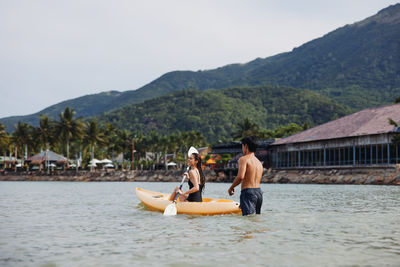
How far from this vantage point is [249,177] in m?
10.9

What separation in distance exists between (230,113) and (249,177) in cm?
16841

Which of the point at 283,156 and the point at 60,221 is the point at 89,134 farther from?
the point at 60,221

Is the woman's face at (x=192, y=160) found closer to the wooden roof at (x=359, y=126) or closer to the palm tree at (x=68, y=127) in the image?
the wooden roof at (x=359, y=126)

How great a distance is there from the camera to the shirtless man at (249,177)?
35.3 feet

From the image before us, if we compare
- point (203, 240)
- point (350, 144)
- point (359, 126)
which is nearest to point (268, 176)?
point (350, 144)

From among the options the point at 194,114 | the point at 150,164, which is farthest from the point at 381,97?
→ the point at 150,164

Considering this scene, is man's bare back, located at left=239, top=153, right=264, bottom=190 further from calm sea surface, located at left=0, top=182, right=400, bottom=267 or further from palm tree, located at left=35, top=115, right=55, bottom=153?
palm tree, located at left=35, top=115, right=55, bottom=153

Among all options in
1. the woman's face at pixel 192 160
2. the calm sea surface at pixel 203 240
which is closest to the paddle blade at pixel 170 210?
the calm sea surface at pixel 203 240

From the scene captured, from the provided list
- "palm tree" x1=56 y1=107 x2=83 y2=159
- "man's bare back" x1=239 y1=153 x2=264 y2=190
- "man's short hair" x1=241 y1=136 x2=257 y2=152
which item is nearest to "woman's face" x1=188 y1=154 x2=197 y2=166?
"man's bare back" x1=239 y1=153 x2=264 y2=190

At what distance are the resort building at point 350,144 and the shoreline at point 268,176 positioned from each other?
2.64 meters

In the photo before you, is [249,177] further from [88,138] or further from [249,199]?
[88,138]

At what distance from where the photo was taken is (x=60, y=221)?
43.7 feet

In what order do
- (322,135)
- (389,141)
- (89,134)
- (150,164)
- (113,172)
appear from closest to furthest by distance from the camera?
(389,141) < (322,135) < (113,172) < (89,134) < (150,164)

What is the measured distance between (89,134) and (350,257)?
8805cm
